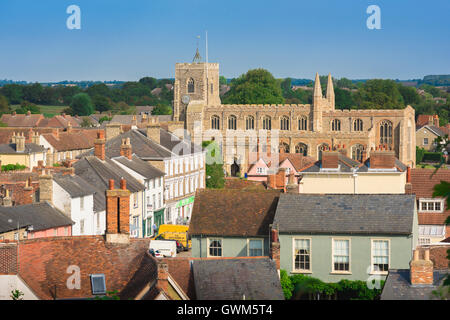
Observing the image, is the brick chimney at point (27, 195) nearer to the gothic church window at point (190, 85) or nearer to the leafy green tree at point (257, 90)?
the gothic church window at point (190, 85)

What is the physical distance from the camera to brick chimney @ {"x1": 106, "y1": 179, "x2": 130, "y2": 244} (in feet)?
77.3

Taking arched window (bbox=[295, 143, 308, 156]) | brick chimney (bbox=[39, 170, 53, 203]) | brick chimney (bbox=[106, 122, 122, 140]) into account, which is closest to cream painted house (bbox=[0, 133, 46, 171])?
brick chimney (bbox=[106, 122, 122, 140])

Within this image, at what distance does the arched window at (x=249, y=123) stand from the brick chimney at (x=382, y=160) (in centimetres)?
7579

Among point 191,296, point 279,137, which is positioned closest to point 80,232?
point 191,296

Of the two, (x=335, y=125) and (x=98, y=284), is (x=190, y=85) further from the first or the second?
(x=98, y=284)

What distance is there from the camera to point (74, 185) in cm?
4191

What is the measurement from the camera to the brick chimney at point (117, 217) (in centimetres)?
2355

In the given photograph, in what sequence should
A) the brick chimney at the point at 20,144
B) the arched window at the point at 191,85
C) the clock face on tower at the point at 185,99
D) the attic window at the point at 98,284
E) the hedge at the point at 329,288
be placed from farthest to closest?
the arched window at the point at 191,85, the clock face on tower at the point at 185,99, the brick chimney at the point at 20,144, the hedge at the point at 329,288, the attic window at the point at 98,284

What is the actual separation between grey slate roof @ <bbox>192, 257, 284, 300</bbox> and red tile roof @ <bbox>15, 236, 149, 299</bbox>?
1.91 m

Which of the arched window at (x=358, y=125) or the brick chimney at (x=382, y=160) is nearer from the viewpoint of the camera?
the brick chimney at (x=382, y=160)

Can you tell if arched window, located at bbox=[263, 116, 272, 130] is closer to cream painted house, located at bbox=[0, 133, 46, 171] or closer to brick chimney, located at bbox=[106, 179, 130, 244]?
cream painted house, located at bbox=[0, 133, 46, 171]

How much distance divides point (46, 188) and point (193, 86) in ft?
295

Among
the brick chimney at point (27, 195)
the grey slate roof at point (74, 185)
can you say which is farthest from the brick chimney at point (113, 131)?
the brick chimney at point (27, 195)

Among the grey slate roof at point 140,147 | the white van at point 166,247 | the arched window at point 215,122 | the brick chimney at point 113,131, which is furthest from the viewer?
the arched window at point 215,122
